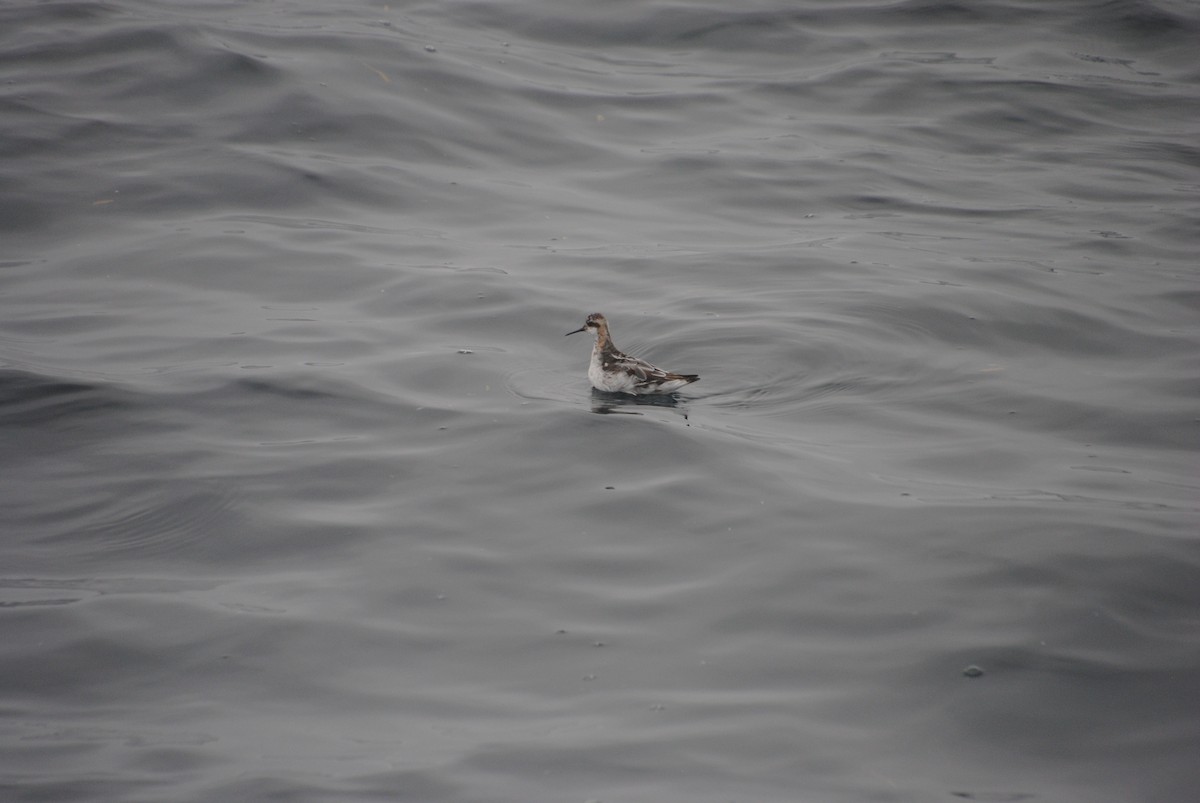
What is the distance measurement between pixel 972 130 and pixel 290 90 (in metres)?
11.9

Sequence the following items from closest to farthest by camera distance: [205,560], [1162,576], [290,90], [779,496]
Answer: [1162,576]
[205,560]
[779,496]
[290,90]

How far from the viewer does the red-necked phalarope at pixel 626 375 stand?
38.9ft

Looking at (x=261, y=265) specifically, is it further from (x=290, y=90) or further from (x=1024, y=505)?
(x=1024, y=505)

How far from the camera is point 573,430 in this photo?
1126 centimetres

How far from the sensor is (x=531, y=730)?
23.3 feet

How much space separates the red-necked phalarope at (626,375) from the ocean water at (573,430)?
1.09 feet

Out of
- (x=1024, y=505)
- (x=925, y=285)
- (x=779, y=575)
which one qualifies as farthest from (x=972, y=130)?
(x=779, y=575)

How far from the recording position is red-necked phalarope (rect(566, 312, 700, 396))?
11859 mm

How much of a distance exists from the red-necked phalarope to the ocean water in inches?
13.1

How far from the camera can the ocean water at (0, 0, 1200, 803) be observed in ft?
23.4

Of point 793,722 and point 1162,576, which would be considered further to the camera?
A: point 1162,576

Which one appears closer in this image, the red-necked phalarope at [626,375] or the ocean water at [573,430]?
the ocean water at [573,430]

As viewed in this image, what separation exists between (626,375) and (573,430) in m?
0.96

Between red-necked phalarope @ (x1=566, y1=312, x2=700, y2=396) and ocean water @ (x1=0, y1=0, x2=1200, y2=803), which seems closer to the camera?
ocean water @ (x1=0, y1=0, x2=1200, y2=803)
